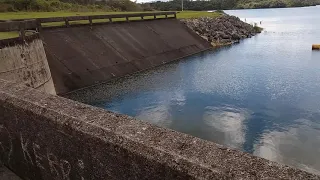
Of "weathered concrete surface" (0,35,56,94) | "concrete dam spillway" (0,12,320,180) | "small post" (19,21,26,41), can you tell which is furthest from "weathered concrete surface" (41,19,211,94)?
"concrete dam spillway" (0,12,320,180)

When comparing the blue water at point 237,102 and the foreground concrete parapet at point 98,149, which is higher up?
the foreground concrete parapet at point 98,149

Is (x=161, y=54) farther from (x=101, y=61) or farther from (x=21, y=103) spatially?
(x=21, y=103)

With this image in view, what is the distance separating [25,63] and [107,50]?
12748 millimetres

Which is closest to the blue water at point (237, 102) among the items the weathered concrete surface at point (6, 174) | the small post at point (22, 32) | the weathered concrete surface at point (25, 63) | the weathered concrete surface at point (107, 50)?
the weathered concrete surface at point (107, 50)

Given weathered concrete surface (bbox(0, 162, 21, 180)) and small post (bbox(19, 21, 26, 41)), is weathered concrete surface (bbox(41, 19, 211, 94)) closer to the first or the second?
small post (bbox(19, 21, 26, 41))

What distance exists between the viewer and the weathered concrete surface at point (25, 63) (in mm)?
12609

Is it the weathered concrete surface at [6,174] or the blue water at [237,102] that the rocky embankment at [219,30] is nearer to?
the blue water at [237,102]

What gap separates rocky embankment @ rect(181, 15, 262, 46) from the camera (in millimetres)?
45719

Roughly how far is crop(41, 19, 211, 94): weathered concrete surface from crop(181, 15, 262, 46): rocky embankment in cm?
740

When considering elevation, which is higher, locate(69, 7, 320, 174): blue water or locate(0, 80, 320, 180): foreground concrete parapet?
locate(0, 80, 320, 180): foreground concrete parapet

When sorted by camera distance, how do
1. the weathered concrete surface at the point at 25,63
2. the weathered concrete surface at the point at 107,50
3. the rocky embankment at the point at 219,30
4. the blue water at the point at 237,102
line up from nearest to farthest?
the weathered concrete surface at the point at 25,63 → the blue water at the point at 237,102 → the weathered concrete surface at the point at 107,50 → the rocky embankment at the point at 219,30

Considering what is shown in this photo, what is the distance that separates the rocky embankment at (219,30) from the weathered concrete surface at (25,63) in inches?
1259

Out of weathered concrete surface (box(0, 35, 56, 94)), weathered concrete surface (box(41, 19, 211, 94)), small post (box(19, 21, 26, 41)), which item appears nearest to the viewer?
weathered concrete surface (box(0, 35, 56, 94))

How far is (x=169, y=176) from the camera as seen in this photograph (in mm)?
2510
